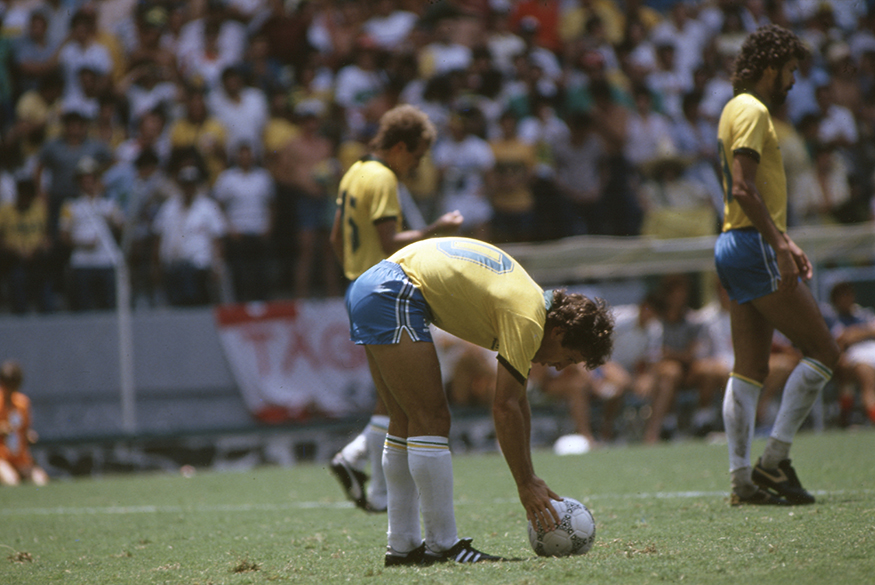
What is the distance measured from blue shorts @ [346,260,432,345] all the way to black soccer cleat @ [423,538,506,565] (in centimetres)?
88

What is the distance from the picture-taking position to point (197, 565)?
4.45 meters

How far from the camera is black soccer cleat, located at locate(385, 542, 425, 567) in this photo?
13.7 ft

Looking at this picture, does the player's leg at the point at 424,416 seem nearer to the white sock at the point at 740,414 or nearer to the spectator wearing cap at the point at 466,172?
the white sock at the point at 740,414

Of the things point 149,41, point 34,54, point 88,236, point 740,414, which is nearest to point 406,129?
point 740,414

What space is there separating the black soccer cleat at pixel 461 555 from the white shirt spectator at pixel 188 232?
7466mm

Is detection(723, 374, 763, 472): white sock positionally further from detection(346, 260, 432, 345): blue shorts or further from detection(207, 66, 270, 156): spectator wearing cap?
detection(207, 66, 270, 156): spectator wearing cap

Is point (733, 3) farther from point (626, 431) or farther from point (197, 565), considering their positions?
point (197, 565)

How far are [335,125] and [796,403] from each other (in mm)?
8573

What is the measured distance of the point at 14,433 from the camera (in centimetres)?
1020

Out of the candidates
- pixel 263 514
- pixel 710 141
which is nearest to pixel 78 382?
pixel 263 514

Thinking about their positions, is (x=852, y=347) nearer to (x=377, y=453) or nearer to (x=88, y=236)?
(x=377, y=453)

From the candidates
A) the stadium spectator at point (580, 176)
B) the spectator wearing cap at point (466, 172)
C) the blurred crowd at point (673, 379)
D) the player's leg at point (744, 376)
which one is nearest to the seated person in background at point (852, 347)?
the blurred crowd at point (673, 379)

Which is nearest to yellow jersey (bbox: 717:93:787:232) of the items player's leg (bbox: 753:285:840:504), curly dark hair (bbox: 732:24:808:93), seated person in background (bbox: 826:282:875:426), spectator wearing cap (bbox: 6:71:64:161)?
curly dark hair (bbox: 732:24:808:93)

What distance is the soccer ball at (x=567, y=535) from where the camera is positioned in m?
4.08
